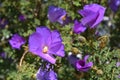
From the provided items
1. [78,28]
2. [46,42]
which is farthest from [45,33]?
[78,28]

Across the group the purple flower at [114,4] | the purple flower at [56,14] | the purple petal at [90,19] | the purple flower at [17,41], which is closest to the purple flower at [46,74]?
the purple petal at [90,19]

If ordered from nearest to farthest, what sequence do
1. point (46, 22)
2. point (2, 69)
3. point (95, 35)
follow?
point (95, 35) → point (46, 22) → point (2, 69)

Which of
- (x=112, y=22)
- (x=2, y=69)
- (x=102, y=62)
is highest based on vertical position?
(x=102, y=62)

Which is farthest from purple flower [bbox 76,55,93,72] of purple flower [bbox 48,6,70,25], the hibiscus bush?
purple flower [bbox 48,6,70,25]

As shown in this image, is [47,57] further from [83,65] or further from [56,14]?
[56,14]

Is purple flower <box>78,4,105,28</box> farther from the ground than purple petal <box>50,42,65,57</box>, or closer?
farther from the ground

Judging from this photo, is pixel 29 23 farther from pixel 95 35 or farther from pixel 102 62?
pixel 102 62

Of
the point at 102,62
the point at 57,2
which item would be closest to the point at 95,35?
the point at 102,62

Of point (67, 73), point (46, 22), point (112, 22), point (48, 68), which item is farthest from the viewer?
point (112, 22)

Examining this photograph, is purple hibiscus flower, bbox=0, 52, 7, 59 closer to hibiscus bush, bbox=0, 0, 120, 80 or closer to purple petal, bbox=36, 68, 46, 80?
hibiscus bush, bbox=0, 0, 120, 80
